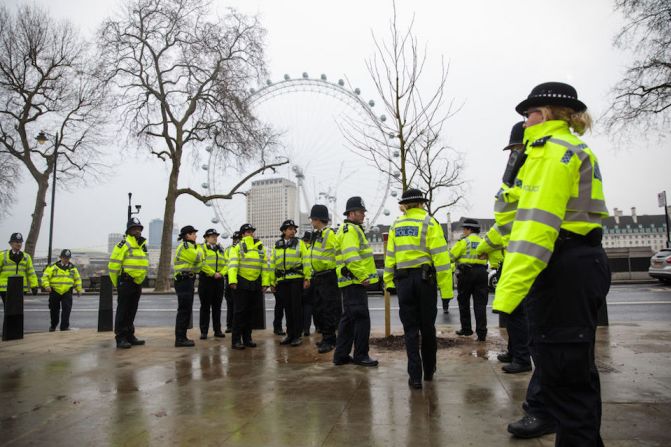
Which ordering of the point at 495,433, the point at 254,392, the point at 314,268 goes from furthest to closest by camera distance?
the point at 314,268 < the point at 254,392 < the point at 495,433

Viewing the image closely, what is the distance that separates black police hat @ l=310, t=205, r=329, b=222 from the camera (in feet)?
23.4

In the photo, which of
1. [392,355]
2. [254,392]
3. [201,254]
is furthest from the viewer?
[201,254]

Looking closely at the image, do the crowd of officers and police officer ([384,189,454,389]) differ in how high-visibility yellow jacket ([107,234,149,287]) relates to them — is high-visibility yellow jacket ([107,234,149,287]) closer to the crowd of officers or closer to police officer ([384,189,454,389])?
the crowd of officers

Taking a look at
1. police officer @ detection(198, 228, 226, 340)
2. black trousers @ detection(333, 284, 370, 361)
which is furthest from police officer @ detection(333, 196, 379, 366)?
police officer @ detection(198, 228, 226, 340)

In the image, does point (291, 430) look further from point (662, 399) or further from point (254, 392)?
point (662, 399)

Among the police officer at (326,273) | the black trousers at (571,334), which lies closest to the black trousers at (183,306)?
the police officer at (326,273)

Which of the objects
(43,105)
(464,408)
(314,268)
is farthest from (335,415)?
(43,105)

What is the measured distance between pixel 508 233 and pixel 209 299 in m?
6.75

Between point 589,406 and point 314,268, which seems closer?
point 589,406

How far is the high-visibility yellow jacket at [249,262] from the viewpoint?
296 inches

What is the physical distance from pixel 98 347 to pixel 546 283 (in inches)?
293

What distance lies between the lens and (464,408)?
375 centimetres

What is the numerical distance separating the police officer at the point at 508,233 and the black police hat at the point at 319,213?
2517mm

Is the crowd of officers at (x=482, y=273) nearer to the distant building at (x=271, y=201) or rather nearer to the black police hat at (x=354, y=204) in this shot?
the black police hat at (x=354, y=204)
